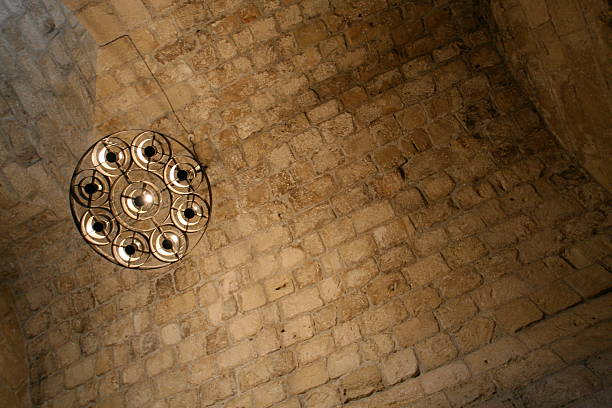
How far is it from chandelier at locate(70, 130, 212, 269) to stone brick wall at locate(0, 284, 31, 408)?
2.43 metres

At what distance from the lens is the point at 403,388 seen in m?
2.36

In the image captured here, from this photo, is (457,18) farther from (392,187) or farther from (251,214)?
(251,214)

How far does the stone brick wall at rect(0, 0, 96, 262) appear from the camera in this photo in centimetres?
280

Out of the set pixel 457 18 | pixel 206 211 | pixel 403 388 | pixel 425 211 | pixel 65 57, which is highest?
pixel 65 57

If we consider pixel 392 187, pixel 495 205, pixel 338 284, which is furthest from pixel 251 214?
pixel 495 205

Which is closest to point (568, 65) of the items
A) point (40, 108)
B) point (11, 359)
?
point (40, 108)

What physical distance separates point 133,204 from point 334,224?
1.54 meters

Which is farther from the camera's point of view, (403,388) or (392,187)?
(392,187)

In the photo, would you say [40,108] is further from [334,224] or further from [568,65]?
[568,65]

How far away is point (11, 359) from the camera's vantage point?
324 cm

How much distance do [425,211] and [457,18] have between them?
1622 mm

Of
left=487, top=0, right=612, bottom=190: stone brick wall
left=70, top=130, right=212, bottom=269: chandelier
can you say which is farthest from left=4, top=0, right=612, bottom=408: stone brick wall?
left=70, top=130, right=212, bottom=269: chandelier

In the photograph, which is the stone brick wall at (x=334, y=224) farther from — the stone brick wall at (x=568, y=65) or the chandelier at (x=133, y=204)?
the chandelier at (x=133, y=204)

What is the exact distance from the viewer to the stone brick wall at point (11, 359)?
3.11 m
